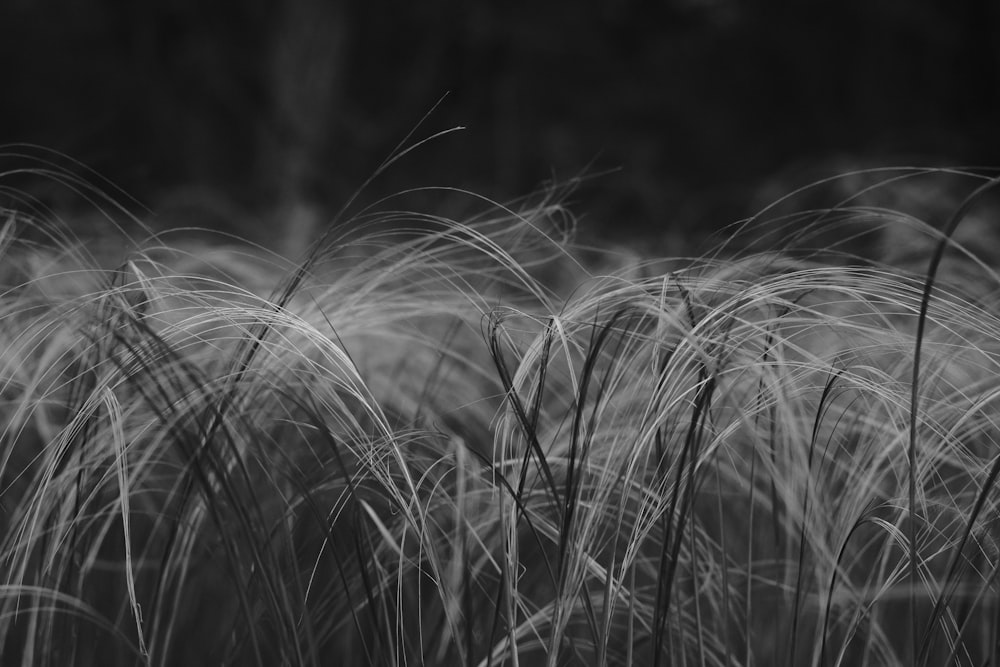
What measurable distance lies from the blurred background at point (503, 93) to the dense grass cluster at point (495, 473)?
3.70 meters

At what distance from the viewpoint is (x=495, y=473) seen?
74 centimetres

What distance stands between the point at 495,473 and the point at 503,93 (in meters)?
5.36

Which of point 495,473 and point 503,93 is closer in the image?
point 495,473

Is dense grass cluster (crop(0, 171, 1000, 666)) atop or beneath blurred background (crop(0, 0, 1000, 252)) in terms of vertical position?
beneath

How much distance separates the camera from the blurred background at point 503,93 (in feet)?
17.0

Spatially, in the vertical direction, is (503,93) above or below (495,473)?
above

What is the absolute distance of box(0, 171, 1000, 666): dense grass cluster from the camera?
2.51 feet

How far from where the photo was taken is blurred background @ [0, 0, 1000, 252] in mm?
5172

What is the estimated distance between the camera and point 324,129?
5.04m

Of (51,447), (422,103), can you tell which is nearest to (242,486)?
(51,447)

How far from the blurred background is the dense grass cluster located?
3703 millimetres

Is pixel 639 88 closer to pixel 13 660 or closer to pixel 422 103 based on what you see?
pixel 422 103

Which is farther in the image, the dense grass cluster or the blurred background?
the blurred background

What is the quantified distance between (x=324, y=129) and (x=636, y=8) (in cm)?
216
